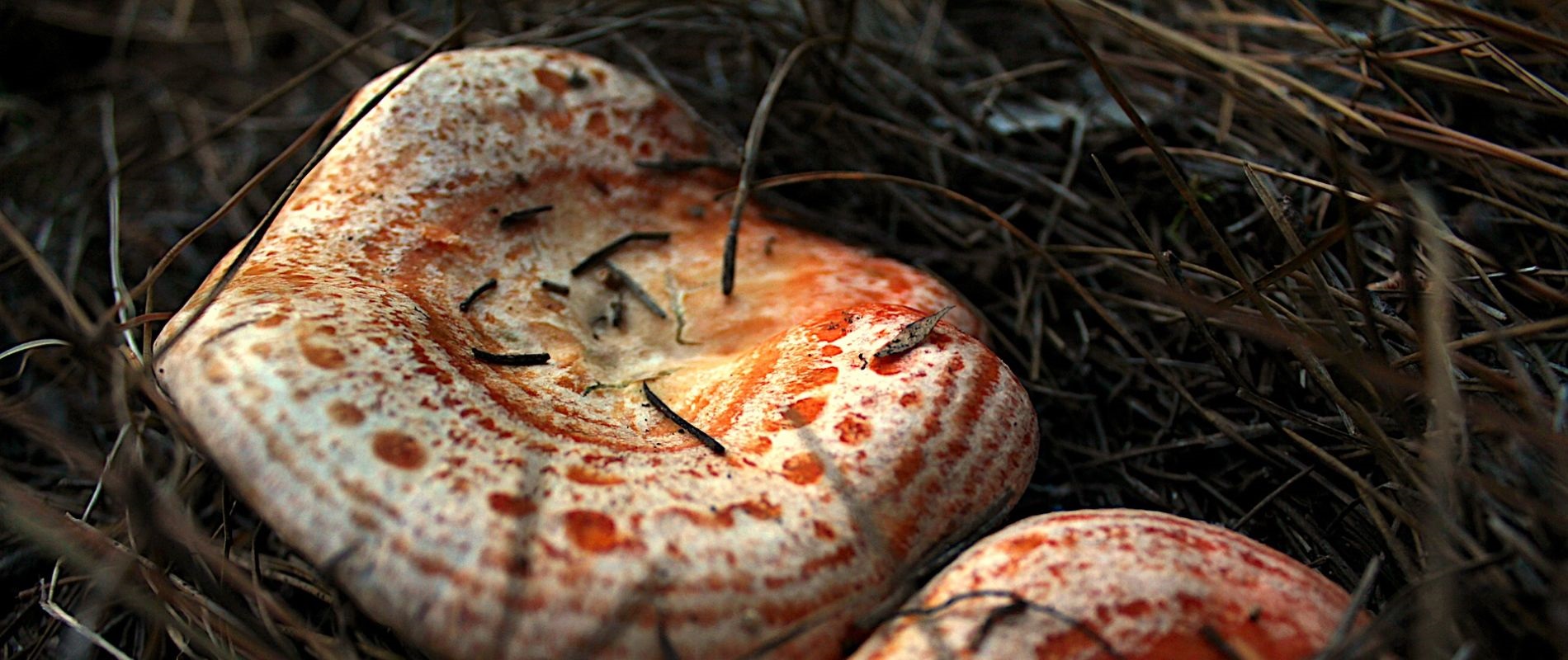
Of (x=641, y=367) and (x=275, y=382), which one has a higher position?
(x=275, y=382)

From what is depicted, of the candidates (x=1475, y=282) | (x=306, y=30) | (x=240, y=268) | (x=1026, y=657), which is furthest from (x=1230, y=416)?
(x=306, y=30)

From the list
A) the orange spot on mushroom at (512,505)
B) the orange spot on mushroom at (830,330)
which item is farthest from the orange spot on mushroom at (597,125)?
the orange spot on mushroom at (512,505)

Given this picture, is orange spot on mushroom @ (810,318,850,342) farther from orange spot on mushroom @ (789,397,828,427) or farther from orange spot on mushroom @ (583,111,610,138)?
orange spot on mushroom @ (583,111,610,138)

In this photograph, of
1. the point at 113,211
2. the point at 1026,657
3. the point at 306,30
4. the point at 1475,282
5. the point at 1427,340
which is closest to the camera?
the point at 1026,657

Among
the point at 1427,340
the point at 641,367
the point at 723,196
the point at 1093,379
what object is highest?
the point at 1427,340

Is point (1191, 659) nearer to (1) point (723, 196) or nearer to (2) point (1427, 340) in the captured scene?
(2) point (1427, 340)

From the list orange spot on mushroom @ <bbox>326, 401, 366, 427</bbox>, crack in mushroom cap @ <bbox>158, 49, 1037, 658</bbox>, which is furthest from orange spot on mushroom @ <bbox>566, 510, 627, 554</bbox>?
orange spot on mushroom @ <bbox>326, 401, 366, 427</bbox>
